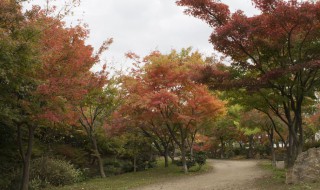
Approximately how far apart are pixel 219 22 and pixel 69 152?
14.9 m

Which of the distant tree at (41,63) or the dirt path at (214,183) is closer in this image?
the distant tree at (41,63)

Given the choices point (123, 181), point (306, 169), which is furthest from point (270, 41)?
point (123, 181)

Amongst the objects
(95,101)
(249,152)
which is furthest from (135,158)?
(249,152)

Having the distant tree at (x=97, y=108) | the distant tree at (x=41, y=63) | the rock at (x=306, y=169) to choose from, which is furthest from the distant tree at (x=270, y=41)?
the distant tree at (x=97, y=108)

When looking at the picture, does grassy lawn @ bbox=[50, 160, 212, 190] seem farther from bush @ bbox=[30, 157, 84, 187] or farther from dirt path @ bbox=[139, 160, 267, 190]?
dirt path @ bbox=[139, 160, 267, 190]

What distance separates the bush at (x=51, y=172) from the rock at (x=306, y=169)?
38.8 feet

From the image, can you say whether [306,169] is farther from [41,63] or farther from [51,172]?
[51,172]

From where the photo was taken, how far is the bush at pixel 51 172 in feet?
54.8

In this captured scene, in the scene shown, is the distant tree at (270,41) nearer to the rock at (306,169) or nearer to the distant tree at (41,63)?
the rock at (306,169)

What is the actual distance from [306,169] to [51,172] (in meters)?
12.7

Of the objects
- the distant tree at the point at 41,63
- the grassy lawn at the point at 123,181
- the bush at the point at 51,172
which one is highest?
the distant tree at the point at 41,63

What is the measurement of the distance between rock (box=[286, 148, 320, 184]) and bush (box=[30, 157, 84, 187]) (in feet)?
38.8

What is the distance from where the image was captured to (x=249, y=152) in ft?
137

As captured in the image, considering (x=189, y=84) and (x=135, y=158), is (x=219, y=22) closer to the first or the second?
(x=189, y=84)
